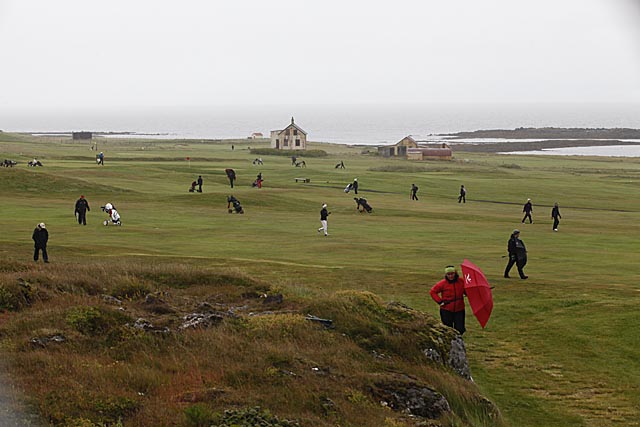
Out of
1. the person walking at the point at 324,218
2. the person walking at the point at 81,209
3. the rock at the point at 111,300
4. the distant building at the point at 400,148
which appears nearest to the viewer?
the rock at the point at 111,300

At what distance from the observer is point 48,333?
15914 millimetres

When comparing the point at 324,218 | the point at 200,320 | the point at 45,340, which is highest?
the point at 45,340

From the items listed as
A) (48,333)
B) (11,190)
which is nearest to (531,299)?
(48,333)

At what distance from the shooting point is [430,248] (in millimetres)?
38219

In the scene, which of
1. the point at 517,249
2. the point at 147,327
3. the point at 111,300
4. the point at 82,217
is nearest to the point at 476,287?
the point at 147,327

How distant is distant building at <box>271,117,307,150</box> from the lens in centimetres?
15512

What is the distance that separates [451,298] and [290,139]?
448ft

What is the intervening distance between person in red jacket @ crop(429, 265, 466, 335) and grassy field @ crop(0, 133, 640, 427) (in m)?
1.11

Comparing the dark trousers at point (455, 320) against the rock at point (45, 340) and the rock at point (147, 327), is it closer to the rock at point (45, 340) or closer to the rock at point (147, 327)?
the rock at point (147, 327)

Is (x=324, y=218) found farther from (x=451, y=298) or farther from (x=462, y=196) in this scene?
(x=462, y=196)

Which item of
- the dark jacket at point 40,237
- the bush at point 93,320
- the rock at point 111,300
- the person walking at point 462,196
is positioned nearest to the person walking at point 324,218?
the dark jacket at point 40,237

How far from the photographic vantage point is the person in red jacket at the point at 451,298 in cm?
2034

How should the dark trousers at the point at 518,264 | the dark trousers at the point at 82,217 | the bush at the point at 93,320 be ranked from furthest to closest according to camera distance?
the dark trousers at the point at 82,217, the dark trousers at the point at 518,264, the bush at the point at 93,320

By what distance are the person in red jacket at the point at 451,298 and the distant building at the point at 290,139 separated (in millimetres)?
134385
